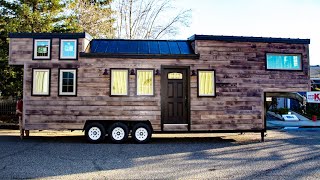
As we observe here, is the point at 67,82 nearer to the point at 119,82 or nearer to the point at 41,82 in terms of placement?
the point at 41,82

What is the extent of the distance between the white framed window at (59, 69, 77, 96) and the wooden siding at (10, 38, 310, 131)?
0.51ft

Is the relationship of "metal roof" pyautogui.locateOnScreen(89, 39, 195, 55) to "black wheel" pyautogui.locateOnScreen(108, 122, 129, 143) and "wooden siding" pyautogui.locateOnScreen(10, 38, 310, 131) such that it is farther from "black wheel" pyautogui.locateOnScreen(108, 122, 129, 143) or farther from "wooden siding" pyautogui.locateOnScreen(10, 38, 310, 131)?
"black wheel" pyautogui.locateOnScreen(108, 122, 129, 143)

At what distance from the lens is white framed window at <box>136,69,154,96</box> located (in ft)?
37.4

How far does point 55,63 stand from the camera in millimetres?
11438

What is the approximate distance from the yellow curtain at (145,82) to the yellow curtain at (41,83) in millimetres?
3439

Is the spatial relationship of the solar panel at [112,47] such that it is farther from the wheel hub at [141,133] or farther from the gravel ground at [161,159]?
the gravel ground at [161,159]

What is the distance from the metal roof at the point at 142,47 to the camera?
1170 centimetres

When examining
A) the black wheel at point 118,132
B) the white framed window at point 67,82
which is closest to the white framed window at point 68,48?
the white framed window at point 67,82

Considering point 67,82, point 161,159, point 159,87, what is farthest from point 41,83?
point 161,159

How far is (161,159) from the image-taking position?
328 inches

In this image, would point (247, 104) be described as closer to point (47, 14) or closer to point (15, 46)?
point (15, 46)

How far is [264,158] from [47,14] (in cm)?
1549

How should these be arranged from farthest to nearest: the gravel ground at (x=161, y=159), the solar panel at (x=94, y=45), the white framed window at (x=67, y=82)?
1. the solar panel at (x=94, y=45)
2. the white framed window at (x=67, y=82)
3. the gravel ground at (x=161, y=159)

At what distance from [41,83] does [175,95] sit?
5.05 meters
